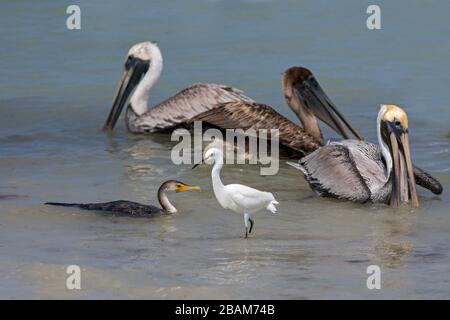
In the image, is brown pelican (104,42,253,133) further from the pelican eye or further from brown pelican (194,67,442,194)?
brown pelican (194,67,442,194)

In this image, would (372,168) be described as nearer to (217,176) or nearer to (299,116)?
(299,116)

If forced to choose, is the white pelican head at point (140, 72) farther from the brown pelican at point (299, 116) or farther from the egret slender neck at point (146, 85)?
the brown pelican at point (299, 116)

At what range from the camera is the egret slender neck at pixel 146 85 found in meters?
11.7

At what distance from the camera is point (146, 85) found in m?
11.9

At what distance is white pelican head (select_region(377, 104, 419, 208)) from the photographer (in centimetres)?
855

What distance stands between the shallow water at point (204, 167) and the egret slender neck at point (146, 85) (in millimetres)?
305

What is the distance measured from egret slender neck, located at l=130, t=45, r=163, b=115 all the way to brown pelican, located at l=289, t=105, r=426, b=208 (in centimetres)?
272

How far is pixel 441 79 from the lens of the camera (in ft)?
42.6

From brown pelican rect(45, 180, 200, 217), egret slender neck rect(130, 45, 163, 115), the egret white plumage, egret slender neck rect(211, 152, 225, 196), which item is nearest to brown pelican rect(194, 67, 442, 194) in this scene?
egret slender neck rect(130, 45, 163, 115)

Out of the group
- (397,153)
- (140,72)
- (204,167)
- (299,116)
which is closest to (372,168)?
(397,153)

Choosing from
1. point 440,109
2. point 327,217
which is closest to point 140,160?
point 327,217

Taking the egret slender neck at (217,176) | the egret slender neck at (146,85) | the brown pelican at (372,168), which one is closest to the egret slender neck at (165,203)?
the egret slender neck at (217,176)

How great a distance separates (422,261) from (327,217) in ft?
4.50

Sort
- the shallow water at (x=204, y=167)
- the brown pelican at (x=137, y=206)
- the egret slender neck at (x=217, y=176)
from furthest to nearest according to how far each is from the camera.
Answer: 1. the brown pelican at (x=137, y=206)
2. the egret slender neck at (x=217, y=176)
3. the shallow water at (x=204, y=167)
